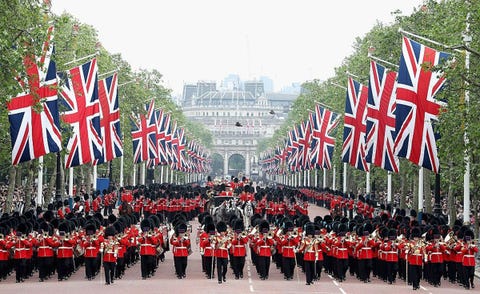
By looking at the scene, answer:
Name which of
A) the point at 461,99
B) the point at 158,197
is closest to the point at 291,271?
the point at 461,99

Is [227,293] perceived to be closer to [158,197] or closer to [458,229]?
[458,229]

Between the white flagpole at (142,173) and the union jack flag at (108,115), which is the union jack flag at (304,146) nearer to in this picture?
the white flagpole at (142,173)

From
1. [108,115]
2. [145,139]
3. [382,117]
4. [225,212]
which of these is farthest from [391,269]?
[145,139]

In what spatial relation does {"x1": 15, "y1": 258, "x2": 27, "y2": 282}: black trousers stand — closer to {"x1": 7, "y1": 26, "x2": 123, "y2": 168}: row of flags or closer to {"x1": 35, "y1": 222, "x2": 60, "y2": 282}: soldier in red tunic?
{"x1": 35, "y1": 222, "x2": 60, "y2": 282}: soldier in red tunic

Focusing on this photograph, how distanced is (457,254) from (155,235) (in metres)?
8.18

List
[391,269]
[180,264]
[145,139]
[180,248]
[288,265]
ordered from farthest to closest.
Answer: [145,139]
[288,265]
[180,264]
[180,248]
[391,269]

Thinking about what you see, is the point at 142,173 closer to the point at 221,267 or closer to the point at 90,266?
the point at 90,266

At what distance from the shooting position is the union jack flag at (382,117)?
1594 inches

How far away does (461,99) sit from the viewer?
32500 mm

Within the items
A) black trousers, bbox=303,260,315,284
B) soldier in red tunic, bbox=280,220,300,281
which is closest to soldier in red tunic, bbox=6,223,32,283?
soldier in red tunic, bbox=280,220,300,281

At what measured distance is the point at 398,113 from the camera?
34.7 m

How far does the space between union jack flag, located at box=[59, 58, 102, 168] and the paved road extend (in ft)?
30.6

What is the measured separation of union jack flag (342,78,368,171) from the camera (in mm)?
47250

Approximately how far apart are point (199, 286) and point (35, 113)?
340 inches
